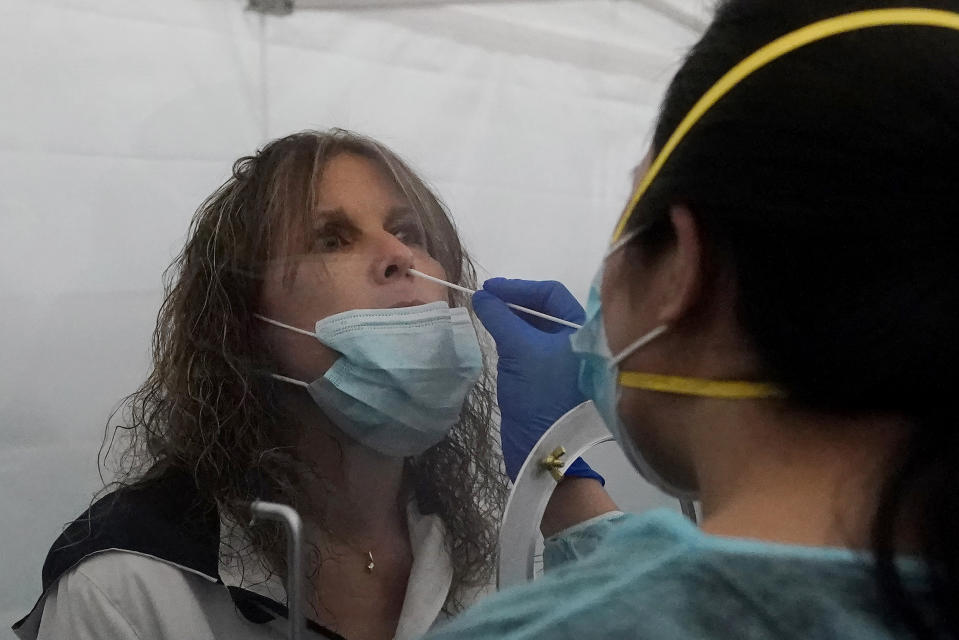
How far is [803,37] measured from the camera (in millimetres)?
541

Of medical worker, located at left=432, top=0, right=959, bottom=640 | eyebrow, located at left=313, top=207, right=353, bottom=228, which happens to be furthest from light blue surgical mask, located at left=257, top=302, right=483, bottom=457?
medical worker, located at left=432, top=0, right=959, bottom=640

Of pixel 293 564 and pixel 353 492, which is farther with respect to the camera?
pixel 353 492

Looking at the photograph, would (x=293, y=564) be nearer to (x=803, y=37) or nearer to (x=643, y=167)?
(x=643, y=167)

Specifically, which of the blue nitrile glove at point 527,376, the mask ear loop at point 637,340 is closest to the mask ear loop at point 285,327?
the blue nitrile glove at point 527,376

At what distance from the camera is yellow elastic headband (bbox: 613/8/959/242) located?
20.4 inches

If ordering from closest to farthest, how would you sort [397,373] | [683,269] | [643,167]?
[683,269] → [643,167] → [397,373]

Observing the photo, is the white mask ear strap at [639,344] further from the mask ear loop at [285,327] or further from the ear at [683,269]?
the mask ear loop at [285,327]

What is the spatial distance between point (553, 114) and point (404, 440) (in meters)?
0.69

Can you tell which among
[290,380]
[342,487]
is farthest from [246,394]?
[342,487]

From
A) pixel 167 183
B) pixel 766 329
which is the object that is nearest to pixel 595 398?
pixel 766 329

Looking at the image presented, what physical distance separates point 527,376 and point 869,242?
0.58m

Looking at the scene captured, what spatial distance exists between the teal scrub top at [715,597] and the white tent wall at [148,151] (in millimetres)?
483

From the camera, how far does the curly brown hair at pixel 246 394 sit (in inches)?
39.9

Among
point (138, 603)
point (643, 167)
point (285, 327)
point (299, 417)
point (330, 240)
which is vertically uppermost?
point (643, 167)
